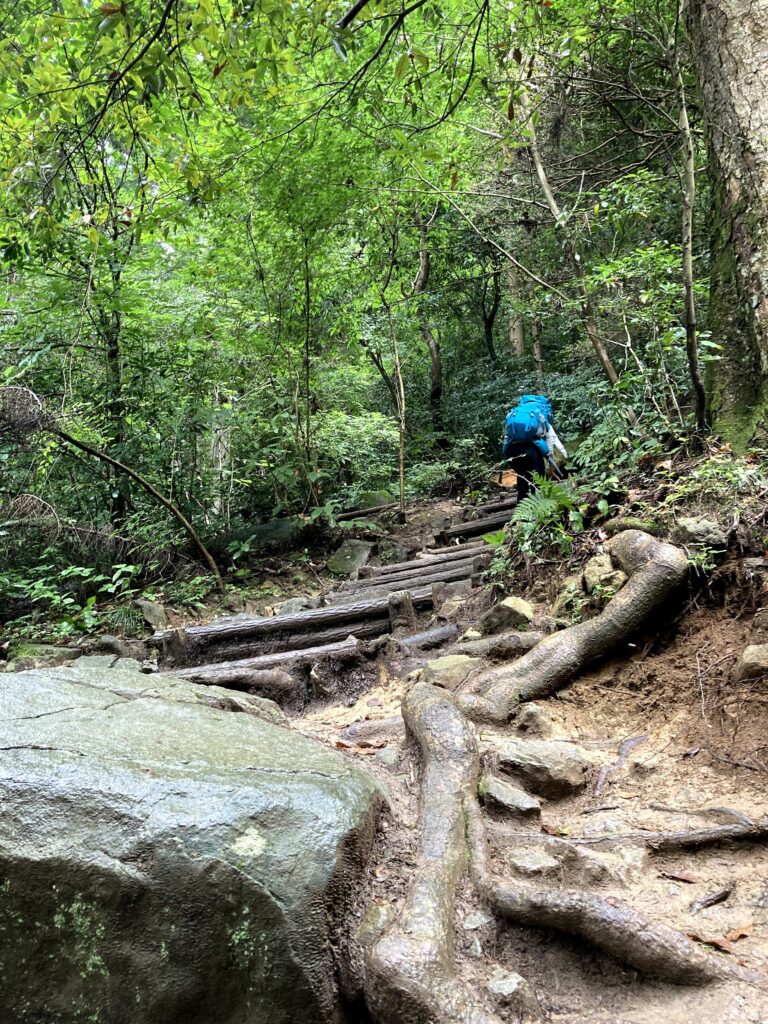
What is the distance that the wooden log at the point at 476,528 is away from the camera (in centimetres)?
1044

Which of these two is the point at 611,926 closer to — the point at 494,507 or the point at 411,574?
the point at 411,574

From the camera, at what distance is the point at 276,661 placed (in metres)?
6.54

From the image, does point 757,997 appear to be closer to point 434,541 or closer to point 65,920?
point 65,920

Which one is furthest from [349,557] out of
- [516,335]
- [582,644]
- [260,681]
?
[516,335]

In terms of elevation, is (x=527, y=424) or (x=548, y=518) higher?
(x=527, y=424)

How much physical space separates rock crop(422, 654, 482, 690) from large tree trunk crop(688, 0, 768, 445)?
2.87m

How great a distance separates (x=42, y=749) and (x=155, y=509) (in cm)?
929

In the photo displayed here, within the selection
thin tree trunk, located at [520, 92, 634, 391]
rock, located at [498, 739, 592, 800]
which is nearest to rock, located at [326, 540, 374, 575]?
thin tree trunk, located at [520, 92, 634, 391]

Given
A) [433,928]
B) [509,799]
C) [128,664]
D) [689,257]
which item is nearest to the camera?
[433,928]

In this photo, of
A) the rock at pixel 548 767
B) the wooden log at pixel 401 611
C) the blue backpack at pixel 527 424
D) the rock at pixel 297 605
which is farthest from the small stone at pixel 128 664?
the blue backpack at pixel 527 424

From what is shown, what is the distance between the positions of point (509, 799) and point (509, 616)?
2373 mm

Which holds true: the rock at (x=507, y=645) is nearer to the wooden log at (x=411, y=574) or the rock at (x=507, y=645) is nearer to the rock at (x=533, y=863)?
the rock at (x=533, y=863)

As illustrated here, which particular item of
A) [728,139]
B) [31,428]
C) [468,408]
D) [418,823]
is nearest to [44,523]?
[31,428]

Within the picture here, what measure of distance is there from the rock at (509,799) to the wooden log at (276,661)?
11.4ft
